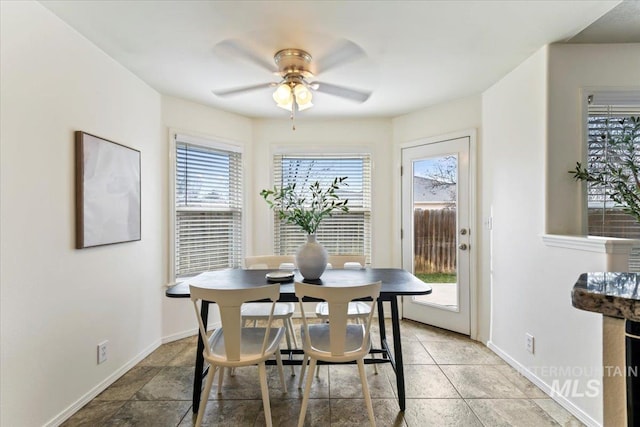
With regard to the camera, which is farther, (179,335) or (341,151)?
(341,151)

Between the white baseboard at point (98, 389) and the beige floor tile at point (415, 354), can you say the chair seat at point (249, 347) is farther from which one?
the beige floor tile at point (415, 354)

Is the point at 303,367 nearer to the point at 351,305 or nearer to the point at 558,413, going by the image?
the point at 351,305

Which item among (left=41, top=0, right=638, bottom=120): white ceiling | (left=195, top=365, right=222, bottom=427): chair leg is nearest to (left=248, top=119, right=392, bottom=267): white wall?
(left=41, top=0, right=638, bottom=120): white ceiling

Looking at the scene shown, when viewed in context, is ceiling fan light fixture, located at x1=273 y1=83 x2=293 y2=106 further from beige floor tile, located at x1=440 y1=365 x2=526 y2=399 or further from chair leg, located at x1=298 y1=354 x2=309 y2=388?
beige floor tile, located at x1=440 y1=365 x2=526 y2=399

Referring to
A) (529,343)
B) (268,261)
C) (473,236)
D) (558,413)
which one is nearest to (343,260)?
(268,261)

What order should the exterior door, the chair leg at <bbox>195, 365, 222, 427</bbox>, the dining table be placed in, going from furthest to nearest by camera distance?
the exterior door
the dining table
the chair leg at <bbox>195, 365, 222, 427</bbox>

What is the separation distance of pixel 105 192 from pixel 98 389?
1428 mm

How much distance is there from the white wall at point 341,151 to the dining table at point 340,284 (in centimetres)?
136

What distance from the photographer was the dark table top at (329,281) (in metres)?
2.07

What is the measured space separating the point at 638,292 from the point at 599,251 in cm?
129

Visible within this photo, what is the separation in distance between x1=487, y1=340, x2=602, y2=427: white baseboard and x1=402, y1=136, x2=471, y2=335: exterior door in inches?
21.8

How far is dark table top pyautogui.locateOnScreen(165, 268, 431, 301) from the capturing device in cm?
207

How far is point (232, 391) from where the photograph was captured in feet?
7.88

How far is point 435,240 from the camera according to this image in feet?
12.2
